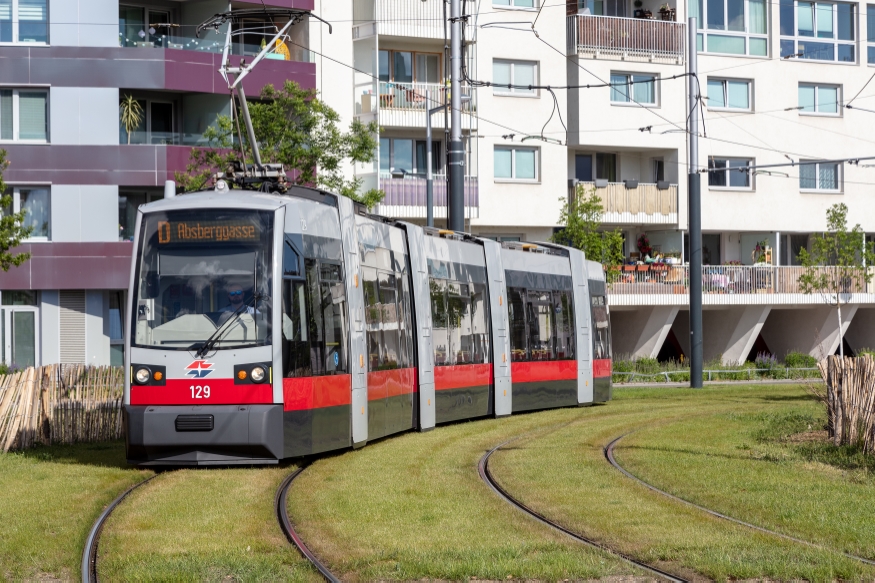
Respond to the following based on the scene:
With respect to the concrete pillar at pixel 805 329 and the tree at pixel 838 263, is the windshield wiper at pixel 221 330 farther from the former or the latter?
the concrete pillar at pixel 805 329

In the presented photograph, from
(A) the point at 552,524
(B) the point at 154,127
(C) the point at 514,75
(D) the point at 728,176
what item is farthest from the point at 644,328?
(A) the point at 552,524

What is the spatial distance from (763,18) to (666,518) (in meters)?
43.8

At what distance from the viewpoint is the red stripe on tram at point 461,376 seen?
21672mm

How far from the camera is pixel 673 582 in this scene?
8.98 metres

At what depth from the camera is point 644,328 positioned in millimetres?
49938

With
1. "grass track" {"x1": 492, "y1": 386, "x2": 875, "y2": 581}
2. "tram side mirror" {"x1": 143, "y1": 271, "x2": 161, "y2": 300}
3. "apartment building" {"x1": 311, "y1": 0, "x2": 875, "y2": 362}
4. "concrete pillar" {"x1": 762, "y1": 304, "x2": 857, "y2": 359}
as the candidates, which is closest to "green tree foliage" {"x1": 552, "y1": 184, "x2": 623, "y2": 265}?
"apartment building" {"x1": 311, "y1": 0, "x2": 875, "y2": 362}

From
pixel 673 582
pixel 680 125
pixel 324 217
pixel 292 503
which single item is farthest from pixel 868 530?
pixel 680 125

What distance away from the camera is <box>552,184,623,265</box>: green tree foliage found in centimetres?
4419

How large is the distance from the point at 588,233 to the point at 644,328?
6944mm

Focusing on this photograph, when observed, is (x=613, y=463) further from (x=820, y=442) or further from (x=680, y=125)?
(x=680, y=125)

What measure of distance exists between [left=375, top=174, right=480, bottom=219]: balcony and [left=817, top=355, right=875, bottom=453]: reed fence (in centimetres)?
2753

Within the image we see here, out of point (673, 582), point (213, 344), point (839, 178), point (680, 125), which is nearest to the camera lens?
point (673, 582)

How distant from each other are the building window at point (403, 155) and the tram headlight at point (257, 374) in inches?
1188

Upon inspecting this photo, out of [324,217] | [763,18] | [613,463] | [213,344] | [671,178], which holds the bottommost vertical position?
[613,463]
